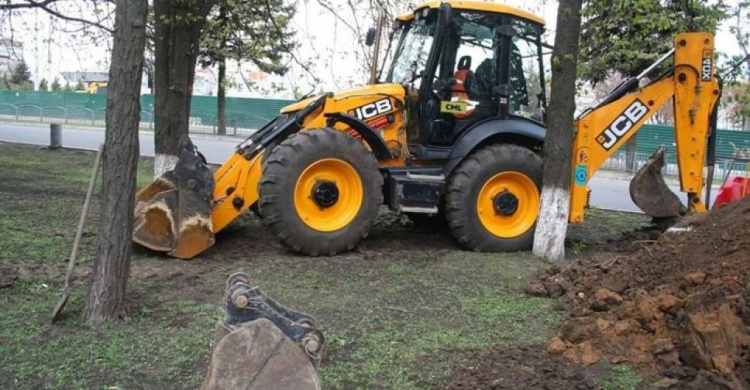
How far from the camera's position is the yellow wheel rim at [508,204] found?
335 inches

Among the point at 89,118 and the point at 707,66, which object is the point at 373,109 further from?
the point at 89,118

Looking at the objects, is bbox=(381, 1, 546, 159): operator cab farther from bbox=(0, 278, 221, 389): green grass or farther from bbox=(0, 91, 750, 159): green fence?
bbox=(0, 91, 750, 159): green fence

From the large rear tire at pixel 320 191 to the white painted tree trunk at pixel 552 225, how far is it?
A: 1758 millimetres

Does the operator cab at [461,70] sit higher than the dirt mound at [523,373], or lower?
higher

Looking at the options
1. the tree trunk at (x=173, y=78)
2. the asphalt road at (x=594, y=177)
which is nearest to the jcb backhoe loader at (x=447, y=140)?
the tree trunk at (x=173, y=78)

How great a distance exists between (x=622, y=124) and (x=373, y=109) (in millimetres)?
2878

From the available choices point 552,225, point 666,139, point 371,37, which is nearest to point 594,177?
point 666,139

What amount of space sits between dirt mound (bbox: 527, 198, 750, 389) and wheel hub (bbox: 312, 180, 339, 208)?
2.26 m

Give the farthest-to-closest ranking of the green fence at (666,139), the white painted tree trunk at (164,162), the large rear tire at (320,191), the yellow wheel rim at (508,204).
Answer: the green fence at (666,139) → the white painted tree trunk at (164,162) → the yellow wheel rim at (508,204) → the large rear tire at (320,191)

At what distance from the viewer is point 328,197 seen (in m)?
7.77

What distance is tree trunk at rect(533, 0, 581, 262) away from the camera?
7.77m

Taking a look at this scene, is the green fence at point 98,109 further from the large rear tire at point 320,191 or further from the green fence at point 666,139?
Answer: the large rear tire at point 320,191

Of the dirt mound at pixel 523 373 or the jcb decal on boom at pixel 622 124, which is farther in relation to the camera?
the jcb decal on boom at pixel 622 124

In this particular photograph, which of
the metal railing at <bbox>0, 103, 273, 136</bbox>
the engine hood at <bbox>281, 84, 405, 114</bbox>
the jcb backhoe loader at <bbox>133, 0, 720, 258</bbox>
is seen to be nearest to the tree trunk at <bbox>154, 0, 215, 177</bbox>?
the jcb backhoe loader at <bbox>133, 0, 720, 258</bbox>
